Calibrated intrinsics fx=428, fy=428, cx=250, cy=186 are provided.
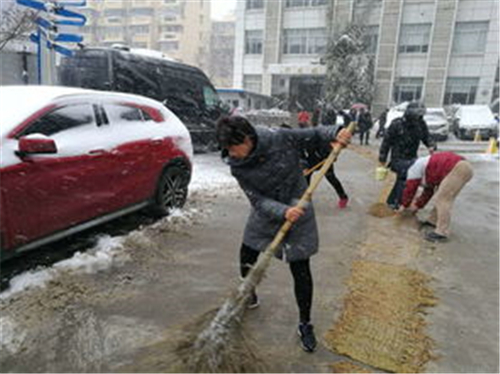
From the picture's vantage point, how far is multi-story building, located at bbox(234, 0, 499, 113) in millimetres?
32219

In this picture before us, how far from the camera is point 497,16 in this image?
31375mm

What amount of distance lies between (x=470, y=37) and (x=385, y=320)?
116 feet

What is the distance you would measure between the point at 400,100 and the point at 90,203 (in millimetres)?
33560

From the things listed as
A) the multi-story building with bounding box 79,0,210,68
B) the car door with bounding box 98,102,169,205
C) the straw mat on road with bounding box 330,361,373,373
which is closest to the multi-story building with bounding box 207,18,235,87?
the multi-story building with bounding box 79,0,210,68

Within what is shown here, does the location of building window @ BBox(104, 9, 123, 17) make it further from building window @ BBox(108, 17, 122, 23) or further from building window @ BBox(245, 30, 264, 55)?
building window @ BBox(245, 30, 264, 55)

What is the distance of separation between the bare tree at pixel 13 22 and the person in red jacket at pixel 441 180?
831 centimetres

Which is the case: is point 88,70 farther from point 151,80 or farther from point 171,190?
point 171,190

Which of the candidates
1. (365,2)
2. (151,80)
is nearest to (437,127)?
(151,80)

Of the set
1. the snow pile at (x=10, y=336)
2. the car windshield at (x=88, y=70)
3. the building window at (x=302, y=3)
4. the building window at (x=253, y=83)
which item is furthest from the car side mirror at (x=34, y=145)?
the building window at (x=302, y=3)

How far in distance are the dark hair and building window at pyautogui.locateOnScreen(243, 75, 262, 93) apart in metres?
37.1

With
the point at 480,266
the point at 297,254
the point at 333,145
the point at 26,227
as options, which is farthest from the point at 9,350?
the point at 480,266

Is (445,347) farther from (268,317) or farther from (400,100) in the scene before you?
(400,100)

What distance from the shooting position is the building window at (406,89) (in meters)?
33.8

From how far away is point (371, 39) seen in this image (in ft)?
114
